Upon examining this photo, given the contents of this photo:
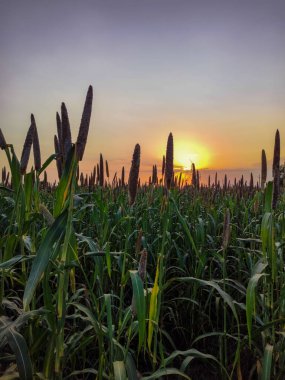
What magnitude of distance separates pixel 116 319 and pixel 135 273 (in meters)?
1.37

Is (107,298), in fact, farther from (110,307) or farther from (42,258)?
(42,258)

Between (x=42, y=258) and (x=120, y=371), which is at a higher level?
(x=42, y=258)

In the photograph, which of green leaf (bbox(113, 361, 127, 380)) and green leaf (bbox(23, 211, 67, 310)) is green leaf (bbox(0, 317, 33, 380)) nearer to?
green leaf (bbox(23, 211, 67, 310))

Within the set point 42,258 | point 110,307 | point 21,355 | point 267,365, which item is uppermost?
point 42,258

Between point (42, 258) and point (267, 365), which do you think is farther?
point (267, 365)

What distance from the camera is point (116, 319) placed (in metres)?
3.12

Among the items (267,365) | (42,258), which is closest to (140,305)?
(42,258)

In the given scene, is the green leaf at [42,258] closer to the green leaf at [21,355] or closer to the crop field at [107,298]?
the crop field at [107,298]

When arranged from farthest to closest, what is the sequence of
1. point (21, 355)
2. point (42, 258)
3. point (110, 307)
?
point (110, 307) < point (21, 355) < point (42, 258)

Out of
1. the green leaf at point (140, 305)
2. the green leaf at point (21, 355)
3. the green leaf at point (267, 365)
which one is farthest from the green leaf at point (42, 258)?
the green leaf at point (267, 365)

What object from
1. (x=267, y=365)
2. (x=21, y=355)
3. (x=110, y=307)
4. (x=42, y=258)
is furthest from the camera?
(x=267, y=365)

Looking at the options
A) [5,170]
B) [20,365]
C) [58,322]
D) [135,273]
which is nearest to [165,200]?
[135,273]

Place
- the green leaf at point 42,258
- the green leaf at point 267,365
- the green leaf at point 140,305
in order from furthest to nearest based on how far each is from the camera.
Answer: the green leaf at point 267,365
the green leaf at point 140,305
the green leaf at point 42,258

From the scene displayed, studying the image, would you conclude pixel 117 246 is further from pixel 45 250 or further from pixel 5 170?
pixel 5 170
